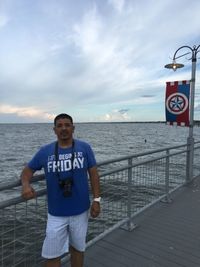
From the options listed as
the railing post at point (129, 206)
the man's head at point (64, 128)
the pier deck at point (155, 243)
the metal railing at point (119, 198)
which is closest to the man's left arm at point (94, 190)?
Answer: the man's head at point (64, 128)

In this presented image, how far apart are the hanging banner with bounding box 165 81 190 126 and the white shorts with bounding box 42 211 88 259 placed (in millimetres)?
5250

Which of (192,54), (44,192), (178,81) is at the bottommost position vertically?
(44,192)

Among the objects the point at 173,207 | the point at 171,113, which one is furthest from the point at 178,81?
the point at 173,207

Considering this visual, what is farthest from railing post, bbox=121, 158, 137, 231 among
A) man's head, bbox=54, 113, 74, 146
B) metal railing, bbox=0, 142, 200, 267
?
man's head, bbox=54, 113, 74, 146

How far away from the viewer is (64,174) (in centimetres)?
298

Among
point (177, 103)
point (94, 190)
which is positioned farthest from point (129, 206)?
point (177, 103)

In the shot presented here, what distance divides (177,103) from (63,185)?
549 cm

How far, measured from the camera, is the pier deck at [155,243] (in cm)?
393

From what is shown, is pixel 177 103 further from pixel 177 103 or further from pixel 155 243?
pixel 155 243

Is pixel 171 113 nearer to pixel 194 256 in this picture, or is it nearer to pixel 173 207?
pixel 173 207

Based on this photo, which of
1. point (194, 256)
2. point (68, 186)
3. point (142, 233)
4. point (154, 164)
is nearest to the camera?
point (68, 186)

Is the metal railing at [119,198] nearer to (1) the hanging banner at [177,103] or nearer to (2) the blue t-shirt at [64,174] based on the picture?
(2) the blue t-shirt at [64,174]

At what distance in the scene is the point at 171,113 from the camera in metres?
8.01

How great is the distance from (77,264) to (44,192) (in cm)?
78
